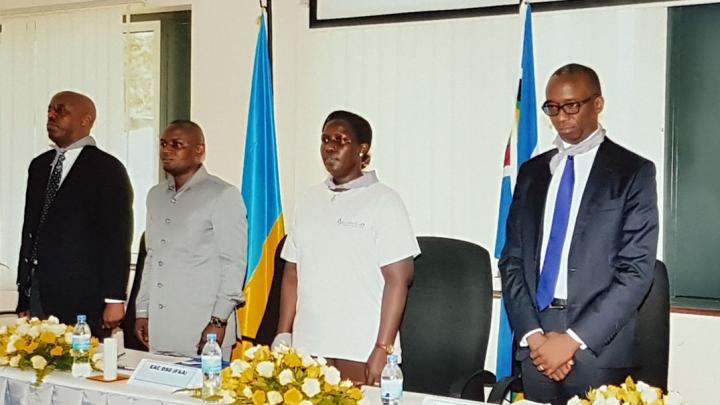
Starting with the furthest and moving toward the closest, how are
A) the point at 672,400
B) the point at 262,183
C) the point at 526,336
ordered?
the point at 262,183, the point at 526,336, the point at 672,400

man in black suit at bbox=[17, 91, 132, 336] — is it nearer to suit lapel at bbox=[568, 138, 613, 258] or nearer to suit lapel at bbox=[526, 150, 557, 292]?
suit lapel at bbox=[526, 150, 557, 292]

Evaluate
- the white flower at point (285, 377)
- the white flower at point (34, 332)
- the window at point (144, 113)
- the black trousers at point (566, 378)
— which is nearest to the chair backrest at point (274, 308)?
the white flower at point (34, 332)

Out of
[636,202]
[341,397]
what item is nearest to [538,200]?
[636,202]

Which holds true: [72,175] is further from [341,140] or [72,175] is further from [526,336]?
[526,336]

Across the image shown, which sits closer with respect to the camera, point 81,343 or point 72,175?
point 81,343

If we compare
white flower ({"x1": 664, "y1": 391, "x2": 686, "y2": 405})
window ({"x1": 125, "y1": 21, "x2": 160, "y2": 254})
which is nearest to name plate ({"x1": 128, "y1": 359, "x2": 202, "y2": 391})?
white flower ({"x1": 664, "y1": 391, "x2": 686, "y2": 405})

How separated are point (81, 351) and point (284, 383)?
31.7 inches

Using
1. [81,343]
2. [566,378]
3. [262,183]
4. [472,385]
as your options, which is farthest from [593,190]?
[262,183]

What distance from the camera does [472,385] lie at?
2.57m

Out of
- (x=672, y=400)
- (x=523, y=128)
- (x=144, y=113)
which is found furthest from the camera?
(x=144, y=113)

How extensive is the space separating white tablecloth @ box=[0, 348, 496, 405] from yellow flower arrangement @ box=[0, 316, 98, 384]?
0.10 feet

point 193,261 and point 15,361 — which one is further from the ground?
point 193,261

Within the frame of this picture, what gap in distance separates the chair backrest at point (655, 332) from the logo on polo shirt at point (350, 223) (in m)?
0.91

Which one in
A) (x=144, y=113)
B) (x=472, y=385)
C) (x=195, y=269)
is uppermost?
(x=144, y=113)
